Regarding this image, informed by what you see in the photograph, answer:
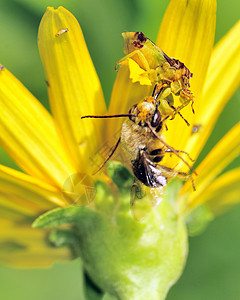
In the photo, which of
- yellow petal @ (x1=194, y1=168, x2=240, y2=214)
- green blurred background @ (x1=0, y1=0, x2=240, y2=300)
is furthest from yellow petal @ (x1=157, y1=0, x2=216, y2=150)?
green blurred background @ (x1=0, y1=0, x2=240, y2=300)

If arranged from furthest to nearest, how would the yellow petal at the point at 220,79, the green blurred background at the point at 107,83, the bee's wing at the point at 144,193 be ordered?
the green blurred background at the point at 107,83, the yellow petal at the point at 220,79, the bee's wing at the point at 144,193

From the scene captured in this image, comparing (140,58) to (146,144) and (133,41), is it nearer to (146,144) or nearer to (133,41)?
(133,41)

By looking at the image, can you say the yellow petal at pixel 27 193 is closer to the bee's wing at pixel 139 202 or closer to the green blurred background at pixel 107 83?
the bee's wing at pixel 139 202

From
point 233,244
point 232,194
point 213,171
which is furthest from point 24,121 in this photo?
point 233,244

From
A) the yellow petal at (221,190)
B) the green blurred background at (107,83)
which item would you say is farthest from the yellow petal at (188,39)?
the green blurred background at (107,83)

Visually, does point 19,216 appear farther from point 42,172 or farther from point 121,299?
point 121,299

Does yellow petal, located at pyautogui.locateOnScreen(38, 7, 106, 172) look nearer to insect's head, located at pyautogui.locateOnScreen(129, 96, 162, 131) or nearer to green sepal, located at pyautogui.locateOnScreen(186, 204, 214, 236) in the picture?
insect's head, located at pyautogui.locateOnScreen(129, 96, 162, 131)

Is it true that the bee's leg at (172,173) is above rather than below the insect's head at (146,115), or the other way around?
below
